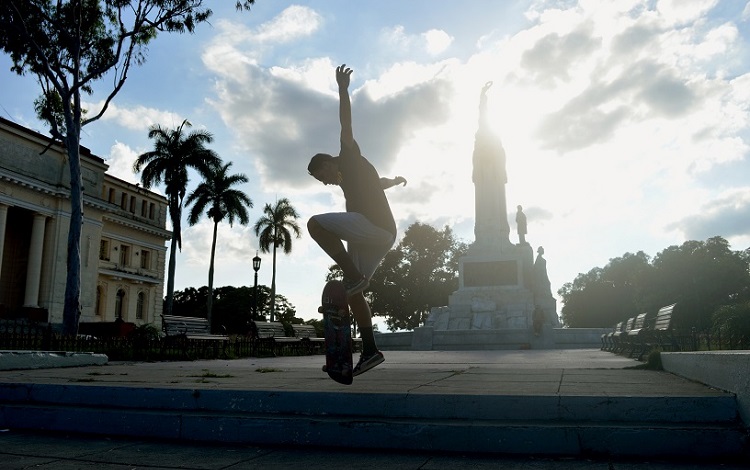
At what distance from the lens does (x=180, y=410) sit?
3.36 meters

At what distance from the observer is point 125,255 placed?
1961 inches

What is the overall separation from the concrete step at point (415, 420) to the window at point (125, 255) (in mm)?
49655

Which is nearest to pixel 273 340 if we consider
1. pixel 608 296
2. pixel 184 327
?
pixel 184 327

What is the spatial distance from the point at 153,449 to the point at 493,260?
27963 mm

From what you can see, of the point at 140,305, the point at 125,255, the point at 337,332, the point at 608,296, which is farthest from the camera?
the point at 608,296

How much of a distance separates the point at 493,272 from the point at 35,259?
29.0m

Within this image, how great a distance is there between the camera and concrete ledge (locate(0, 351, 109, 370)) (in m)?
6.23

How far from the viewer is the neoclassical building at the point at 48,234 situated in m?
34.5

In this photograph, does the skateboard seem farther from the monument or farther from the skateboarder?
the monument

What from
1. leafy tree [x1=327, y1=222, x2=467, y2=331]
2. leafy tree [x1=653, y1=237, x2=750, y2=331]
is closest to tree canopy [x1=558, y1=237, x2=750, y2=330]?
leafy tree [x1=653, y1=237, x2=750, y2=331]

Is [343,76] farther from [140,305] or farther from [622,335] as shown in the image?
[140,305]

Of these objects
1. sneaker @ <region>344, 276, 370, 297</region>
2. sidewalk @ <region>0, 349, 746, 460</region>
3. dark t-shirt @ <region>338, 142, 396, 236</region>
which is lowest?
sidewalk @ <region>0, 349, 746, 460</region>

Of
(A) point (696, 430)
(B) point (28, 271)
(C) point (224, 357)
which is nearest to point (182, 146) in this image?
(B) point (28, 271)

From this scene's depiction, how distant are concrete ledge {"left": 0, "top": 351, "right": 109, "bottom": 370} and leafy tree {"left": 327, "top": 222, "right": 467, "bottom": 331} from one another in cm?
4840
